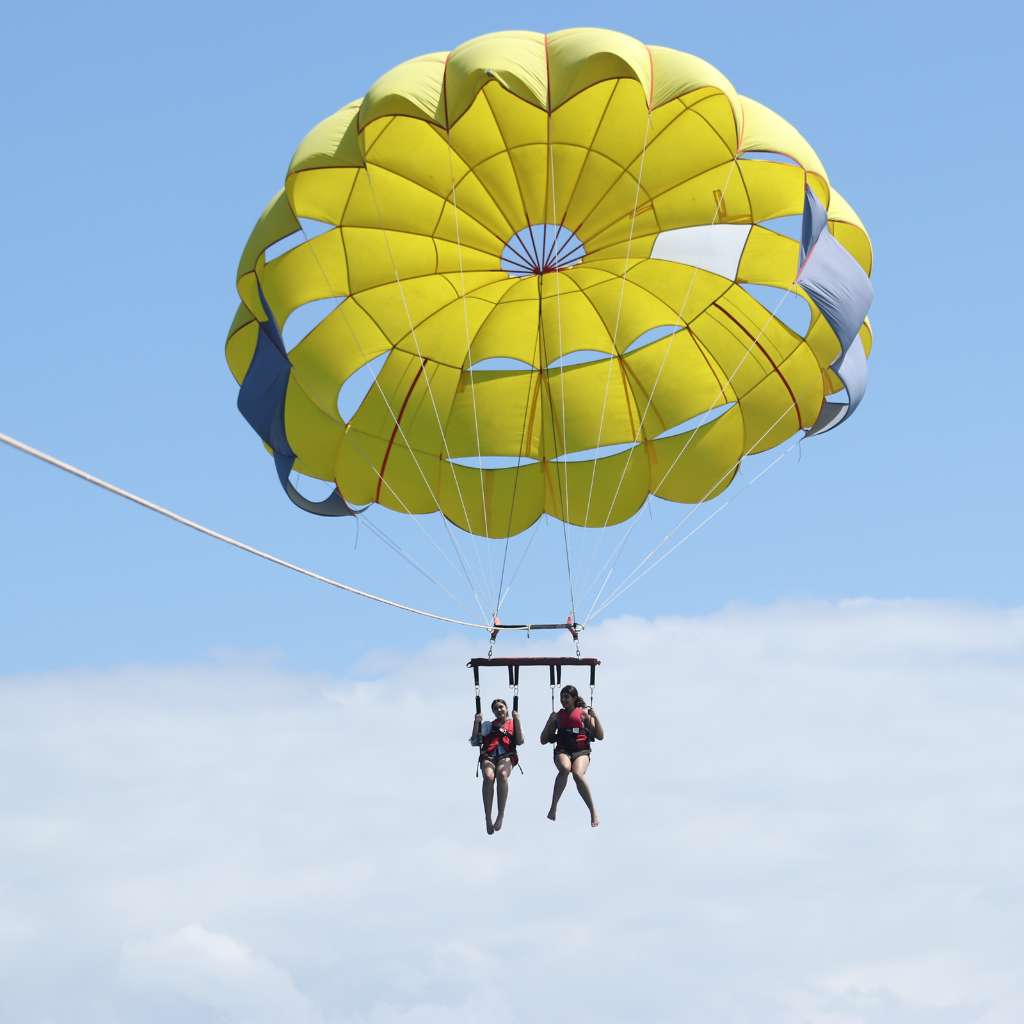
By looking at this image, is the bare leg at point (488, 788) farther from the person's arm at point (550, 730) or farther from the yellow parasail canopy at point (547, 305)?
the yellow parasail canopy at point (547, 305)

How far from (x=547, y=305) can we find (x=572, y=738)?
4.04m

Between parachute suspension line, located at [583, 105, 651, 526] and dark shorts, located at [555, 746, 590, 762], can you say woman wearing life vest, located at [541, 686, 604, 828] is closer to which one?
dark shorts, located at [555, 746, 590, 762]

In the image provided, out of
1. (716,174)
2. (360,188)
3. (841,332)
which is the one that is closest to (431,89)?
(360,188)

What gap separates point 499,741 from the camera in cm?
1456

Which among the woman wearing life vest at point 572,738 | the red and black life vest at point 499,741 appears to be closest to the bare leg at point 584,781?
the woman wearing life vest at point 572,738

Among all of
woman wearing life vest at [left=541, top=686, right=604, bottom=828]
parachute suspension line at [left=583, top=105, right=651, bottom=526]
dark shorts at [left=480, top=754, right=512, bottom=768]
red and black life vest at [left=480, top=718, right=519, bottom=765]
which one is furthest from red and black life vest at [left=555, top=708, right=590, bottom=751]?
parachute suspension line at [left=583, top=105, right=651, bottom=526]

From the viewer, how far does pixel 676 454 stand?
16.7 m

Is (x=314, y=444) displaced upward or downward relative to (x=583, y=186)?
downward

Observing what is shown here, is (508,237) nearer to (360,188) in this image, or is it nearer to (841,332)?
(360,188)

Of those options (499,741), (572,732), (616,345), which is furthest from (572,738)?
(616,345)

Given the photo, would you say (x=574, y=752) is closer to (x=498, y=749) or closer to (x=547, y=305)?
(x=498, y=749)

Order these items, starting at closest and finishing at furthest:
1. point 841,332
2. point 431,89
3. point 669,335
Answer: point 431,89 < point 841,332 < point 669,335

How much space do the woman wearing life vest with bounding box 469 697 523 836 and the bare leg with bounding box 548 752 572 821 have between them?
317 millimetres

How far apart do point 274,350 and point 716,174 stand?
3.90m
